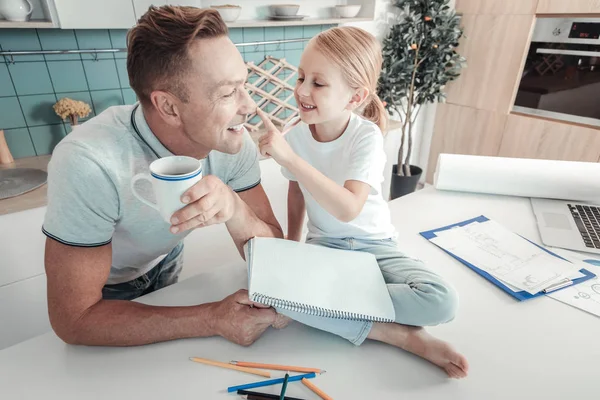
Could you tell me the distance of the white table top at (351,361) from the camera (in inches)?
28.7

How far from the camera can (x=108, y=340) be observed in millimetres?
815

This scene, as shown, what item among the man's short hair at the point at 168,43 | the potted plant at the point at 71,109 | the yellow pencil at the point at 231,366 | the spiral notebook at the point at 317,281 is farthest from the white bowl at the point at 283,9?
the yellow pencil at the point at 231,366

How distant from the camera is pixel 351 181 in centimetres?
104

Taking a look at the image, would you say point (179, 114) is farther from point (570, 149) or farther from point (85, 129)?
point (570, 149)

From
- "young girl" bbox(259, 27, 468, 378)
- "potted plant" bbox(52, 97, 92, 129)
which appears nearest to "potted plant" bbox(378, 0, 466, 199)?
"young girl" bbox(259, 27, 468, 378)

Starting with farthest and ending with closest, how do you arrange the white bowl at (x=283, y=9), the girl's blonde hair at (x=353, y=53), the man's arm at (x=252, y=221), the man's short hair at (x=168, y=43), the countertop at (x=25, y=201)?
the white bowl at (x=283, y=9) → the countertop at (x=25, y=201) → the girl's blonde hair at (x=353, y=53) → the man's arm at (x=252, y=221) → the man's short hair at (x=168, y=43)

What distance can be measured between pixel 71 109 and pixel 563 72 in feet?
10.4

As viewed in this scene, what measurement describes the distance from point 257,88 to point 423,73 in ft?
4.49

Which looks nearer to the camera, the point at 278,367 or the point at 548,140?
the point at 278,367

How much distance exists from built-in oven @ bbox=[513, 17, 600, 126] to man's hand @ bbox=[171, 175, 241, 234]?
9.39 ft

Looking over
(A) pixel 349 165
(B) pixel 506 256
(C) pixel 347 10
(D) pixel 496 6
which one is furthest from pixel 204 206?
(D) pixel 496 6

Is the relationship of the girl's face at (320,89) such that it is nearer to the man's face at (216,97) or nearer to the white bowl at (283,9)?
the man's face at (216,97)

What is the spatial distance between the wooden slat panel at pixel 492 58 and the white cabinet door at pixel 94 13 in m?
2.63

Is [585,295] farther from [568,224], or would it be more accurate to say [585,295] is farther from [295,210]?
[295,210]
